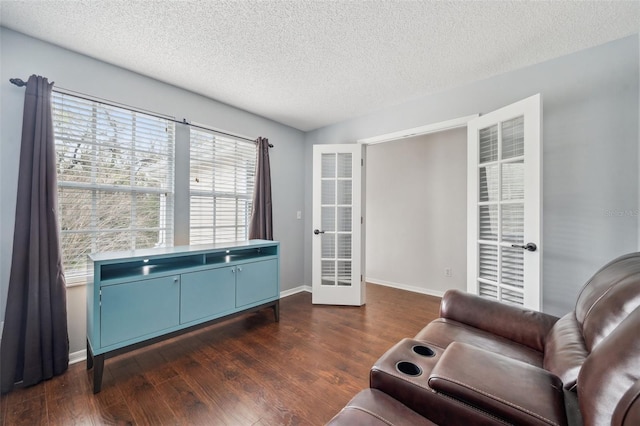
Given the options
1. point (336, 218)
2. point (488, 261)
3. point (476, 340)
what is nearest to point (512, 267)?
point (488, 261)

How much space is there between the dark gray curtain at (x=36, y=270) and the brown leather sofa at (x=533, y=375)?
2.16 meters

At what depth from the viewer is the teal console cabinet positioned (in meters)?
1.70

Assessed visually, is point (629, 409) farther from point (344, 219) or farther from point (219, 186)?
point (219, 186)

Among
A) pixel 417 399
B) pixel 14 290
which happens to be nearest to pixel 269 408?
pixel 417 399

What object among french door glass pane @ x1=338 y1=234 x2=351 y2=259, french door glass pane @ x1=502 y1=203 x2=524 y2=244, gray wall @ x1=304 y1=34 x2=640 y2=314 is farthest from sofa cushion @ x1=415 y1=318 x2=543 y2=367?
french door glass pane @ x1=338 y1=234 x2=351 y2=259

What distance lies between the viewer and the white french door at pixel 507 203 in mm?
1873

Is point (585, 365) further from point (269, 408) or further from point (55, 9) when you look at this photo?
point (55, 9)

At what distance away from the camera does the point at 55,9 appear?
161cm

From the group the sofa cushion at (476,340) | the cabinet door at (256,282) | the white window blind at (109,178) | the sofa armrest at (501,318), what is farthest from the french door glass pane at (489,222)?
the white window blind at (109,178)

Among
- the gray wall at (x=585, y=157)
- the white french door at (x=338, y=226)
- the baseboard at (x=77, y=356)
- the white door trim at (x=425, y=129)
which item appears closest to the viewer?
the gray wall at (x=585, y=157)

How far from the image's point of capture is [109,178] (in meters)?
2.22

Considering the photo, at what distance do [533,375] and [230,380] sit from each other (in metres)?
1.74

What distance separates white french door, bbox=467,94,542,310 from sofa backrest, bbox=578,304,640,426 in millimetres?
1364

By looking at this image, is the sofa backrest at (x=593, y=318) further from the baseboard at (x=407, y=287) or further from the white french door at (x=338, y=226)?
the baseboard at (x=407, y=287)
